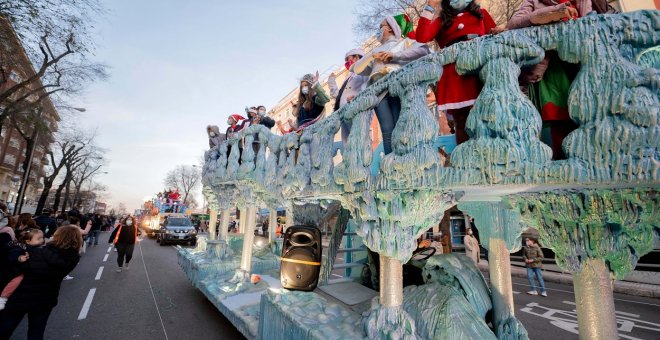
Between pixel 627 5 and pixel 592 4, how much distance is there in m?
11.3

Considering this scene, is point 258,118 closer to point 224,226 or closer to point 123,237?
point 224,226

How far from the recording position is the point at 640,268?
395 inches

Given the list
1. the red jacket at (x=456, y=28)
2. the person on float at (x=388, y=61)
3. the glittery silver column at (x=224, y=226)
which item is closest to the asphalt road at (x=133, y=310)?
the glittery silver column at (x=224, y=226)

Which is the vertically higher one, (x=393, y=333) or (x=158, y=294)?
(x=393, y=333)

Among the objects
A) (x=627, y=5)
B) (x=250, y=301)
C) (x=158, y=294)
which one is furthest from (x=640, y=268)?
(x=158, y=294)

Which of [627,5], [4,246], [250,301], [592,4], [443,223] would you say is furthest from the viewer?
[443,223]

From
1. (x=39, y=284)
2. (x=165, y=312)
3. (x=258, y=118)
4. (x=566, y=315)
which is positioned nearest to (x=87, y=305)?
(x=165, y=312)

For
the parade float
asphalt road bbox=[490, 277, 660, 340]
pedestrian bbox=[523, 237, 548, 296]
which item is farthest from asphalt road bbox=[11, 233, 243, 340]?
pedestrian bbox=[523, 237, 548, 296]

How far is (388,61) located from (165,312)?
6.88 metres

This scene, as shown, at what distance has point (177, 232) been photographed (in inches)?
695

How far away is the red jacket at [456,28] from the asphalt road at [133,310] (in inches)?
224

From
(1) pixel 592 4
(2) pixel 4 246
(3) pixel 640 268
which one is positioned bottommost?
(3) pixel 640 268

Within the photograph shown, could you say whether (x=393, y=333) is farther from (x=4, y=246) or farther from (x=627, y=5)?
(x=627, y=5)

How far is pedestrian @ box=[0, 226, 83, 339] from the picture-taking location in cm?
339
